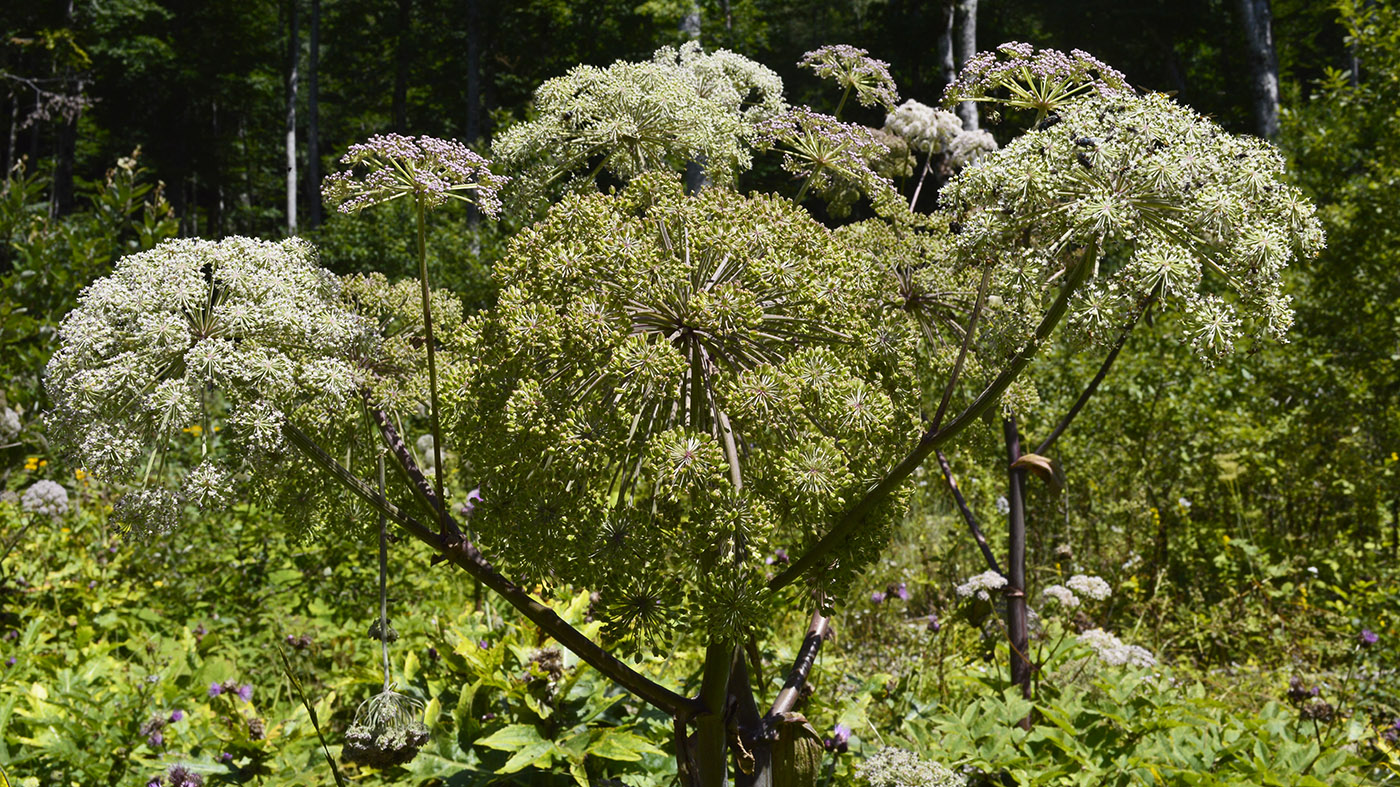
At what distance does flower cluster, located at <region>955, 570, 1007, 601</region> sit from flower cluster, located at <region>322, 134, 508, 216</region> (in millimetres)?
2442

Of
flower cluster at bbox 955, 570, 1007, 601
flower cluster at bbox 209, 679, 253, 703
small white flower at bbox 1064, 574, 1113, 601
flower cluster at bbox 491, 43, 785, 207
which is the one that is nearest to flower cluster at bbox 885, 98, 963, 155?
flower cluster at bbox 491, 43, 785, 207

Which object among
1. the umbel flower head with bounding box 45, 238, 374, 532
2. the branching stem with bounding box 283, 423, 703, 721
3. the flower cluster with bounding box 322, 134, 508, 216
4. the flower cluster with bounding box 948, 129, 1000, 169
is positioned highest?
the flower cluster with bounding box 948, 129, 1000, 169

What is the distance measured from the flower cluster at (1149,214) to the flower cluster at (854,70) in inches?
53.5

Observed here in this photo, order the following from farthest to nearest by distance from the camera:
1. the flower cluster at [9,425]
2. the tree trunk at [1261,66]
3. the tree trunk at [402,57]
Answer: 1. the tree trunk at [402,57]
2. the tree trunk at [1261,66]
3. the flower cluster at [9,425]

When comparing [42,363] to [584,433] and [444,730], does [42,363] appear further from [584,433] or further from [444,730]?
[584,433]

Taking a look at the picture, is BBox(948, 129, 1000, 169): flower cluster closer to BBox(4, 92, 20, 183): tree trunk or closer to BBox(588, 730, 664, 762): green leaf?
BBox(588, 730, 664, 762): green leaf

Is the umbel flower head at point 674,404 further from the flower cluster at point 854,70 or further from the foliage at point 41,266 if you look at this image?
the foliage at point 41,266

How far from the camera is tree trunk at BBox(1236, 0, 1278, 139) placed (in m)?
19.0

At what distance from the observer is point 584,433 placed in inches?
77.6

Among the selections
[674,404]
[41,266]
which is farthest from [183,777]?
[41,266]

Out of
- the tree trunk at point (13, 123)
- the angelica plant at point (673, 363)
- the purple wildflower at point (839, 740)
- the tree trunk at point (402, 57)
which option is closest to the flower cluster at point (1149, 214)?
the angelica plant at point (673, 363)

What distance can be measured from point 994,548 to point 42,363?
27.3ft

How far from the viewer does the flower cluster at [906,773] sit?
2772mm

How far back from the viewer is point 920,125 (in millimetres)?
3602
